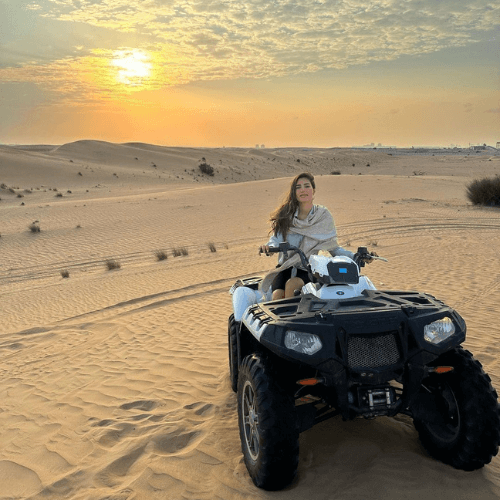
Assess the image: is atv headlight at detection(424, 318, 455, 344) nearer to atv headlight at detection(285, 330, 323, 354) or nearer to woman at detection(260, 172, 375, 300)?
atv headlight at detection(285, 330, 323, 354)

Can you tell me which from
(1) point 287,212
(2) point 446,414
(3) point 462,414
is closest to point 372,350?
(3) point 462,414

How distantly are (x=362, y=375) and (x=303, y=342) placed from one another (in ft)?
1.37

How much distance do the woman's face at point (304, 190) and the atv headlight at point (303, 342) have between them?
2.01m

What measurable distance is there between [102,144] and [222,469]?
72.6 m

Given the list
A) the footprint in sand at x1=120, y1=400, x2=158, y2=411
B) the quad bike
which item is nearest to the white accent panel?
the quad bike

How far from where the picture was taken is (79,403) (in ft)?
17.1

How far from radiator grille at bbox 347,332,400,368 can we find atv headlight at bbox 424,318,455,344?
0.22m

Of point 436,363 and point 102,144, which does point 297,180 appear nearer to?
point 436,363

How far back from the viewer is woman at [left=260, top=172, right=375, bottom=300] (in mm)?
4812

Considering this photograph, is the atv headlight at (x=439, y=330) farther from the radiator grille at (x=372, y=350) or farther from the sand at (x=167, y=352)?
the sand at (x=167, y=352)

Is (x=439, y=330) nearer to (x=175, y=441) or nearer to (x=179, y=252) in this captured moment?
(x=175, y=441)

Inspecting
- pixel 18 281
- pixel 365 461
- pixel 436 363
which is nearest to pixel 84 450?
pixel 365 461

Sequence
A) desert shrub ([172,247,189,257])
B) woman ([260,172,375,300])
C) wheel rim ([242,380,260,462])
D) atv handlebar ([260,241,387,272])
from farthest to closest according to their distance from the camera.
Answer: desert shrub ([172,247,189,257]) < woman ([260,172,375,300]) < atv handlebar ([260,241,387,272]) < wheel rim ([242,380,260,462])

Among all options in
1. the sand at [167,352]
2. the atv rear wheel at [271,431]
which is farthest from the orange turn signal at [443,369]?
the atv rear wheel at [271,431]
